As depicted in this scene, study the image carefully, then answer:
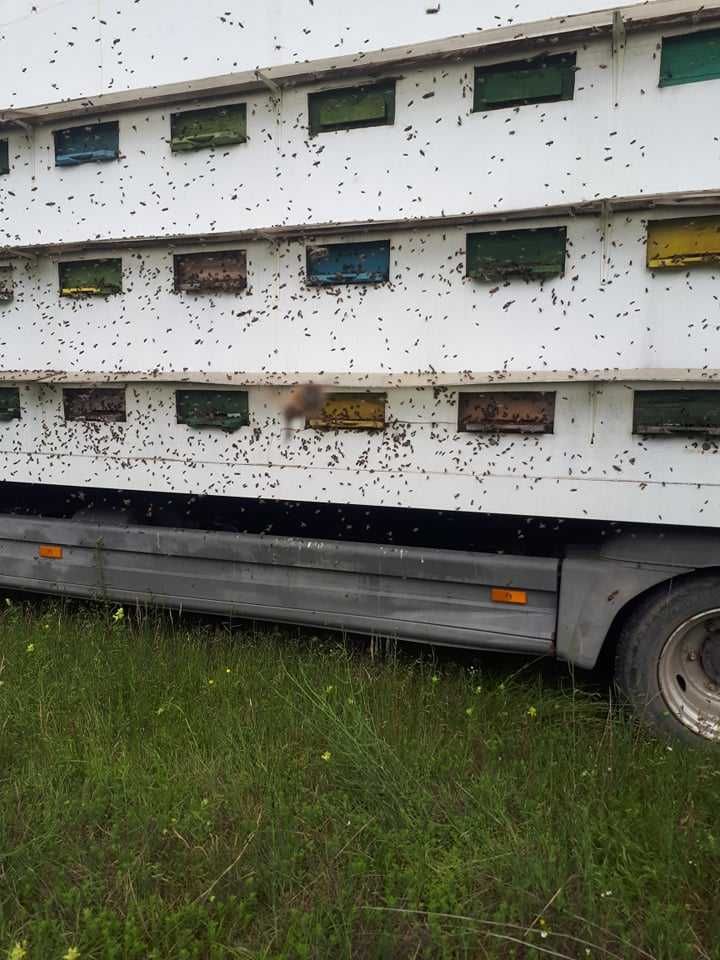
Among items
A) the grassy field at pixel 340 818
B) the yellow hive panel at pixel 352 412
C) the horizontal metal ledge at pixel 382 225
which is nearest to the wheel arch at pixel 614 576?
the grassy field at pixel 340 818

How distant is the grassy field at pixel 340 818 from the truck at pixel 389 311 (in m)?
0.38

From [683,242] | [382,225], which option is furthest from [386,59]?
[683,242]

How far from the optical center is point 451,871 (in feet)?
7.47

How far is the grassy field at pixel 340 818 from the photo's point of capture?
2090mm

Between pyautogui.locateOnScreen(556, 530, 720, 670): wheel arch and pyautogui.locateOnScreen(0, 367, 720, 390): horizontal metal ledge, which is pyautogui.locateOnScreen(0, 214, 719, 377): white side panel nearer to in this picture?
pyautogui.locateOnScreen(0, 367, 720, 390): horizontal metal ledge

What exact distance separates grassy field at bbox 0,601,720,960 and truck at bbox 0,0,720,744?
1.23 feet

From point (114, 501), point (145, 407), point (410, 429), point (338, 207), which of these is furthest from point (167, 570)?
point (338, 207)

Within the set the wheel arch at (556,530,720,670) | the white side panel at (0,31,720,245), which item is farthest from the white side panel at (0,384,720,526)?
the white side panel at (0,31,720,245)

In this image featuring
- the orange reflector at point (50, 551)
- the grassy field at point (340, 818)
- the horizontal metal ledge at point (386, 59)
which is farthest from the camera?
the orange reflector at point (50, 551)

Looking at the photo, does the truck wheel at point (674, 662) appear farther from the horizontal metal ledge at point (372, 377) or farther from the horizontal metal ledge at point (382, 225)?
the horizontal metal ledge at point (382, 225)

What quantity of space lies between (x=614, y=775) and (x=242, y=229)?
2696 mm

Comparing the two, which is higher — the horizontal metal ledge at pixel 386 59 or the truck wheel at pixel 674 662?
the horizontal metal ledge at pixel 386 59

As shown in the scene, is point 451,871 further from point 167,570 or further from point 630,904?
point 167,570

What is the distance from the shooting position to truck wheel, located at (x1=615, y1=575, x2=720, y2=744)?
9.77 ft
